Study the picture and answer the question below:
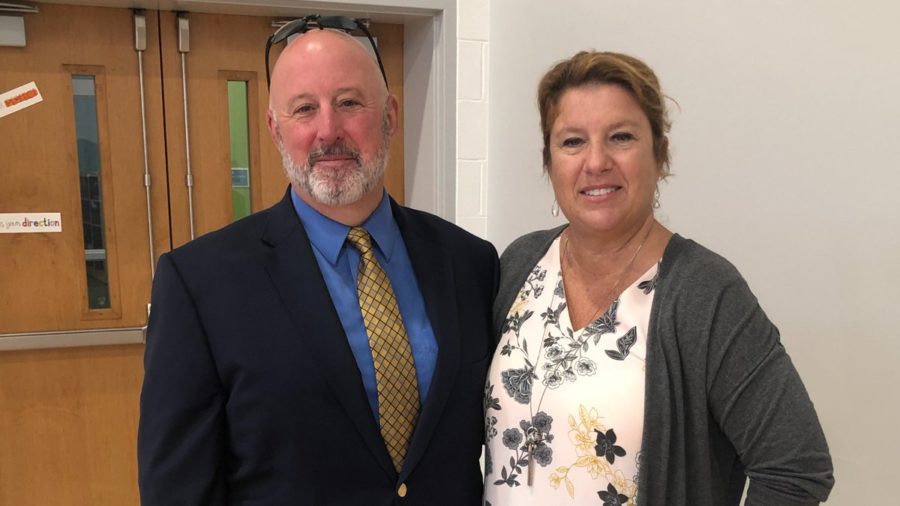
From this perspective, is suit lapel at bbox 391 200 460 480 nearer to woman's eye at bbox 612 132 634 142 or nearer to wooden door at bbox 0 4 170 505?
woman's eye at bbox 612 132 634 142

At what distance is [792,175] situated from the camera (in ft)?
4.40

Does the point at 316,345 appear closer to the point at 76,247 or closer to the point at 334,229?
the point at 334,229

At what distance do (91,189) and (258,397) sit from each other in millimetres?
1670

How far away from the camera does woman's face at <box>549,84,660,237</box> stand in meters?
1.14

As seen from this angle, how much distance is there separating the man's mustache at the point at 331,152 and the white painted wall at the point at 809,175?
843 millimetres

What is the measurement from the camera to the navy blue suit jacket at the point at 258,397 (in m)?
1.09

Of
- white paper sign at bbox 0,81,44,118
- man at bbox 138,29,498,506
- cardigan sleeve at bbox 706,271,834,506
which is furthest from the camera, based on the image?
white paper sign at bbox 0,81,44,118

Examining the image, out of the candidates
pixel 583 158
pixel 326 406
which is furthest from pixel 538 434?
pixel 583 158

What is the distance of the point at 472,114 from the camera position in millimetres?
2582

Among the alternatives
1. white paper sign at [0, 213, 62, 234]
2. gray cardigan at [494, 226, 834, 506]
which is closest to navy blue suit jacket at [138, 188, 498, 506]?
gray cardigan at [494, 226, 834, 506]

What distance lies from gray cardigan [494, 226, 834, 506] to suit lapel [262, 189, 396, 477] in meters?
0.46

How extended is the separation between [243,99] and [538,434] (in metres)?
1.86

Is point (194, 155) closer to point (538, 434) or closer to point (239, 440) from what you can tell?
point (239, 440)

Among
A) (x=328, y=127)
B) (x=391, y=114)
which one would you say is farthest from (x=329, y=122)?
(x=391, y=114)
